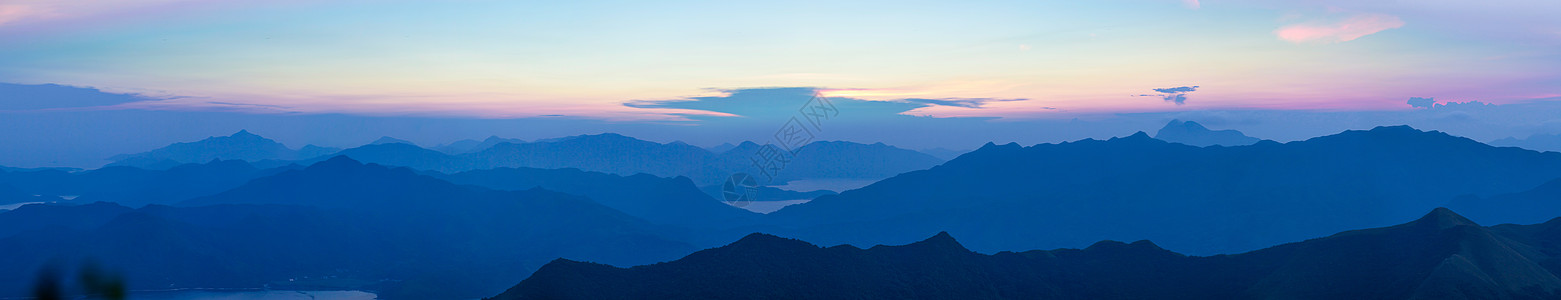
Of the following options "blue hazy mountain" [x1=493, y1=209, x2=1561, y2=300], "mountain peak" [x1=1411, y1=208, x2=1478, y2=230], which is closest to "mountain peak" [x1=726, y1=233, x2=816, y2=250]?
"blue hazy mountain" [x1=493, y1=209, x2=1561, y2=300]

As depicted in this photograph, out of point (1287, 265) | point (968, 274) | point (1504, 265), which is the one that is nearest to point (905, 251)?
point (968, 274)

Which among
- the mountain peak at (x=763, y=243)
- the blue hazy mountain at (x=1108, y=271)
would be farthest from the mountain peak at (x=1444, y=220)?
the mountain peak at (x=763, y=243)

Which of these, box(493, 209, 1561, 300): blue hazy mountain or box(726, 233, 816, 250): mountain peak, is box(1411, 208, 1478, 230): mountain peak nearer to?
box(493, 209, 1561, 300): blue hazy mountain

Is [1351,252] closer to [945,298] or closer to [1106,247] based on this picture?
[1106,247]

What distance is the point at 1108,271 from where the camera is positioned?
492ft

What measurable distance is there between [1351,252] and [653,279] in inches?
4308

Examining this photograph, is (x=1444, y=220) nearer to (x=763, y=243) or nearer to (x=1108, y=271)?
(x=1108, y=271)

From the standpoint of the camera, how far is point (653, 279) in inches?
5669

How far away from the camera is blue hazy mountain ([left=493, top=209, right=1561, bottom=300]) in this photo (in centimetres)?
11938

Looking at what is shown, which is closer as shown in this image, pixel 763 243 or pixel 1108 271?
pixel 763 243

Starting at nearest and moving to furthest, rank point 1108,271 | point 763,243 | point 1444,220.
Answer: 1. point 1444,220
2. point 763,243
3. point 1108,271

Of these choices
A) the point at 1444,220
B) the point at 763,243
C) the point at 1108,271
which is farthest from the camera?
the point at 1108,271

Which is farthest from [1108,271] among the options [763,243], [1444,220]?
[763,243]

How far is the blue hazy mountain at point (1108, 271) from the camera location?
119375 millimetres
